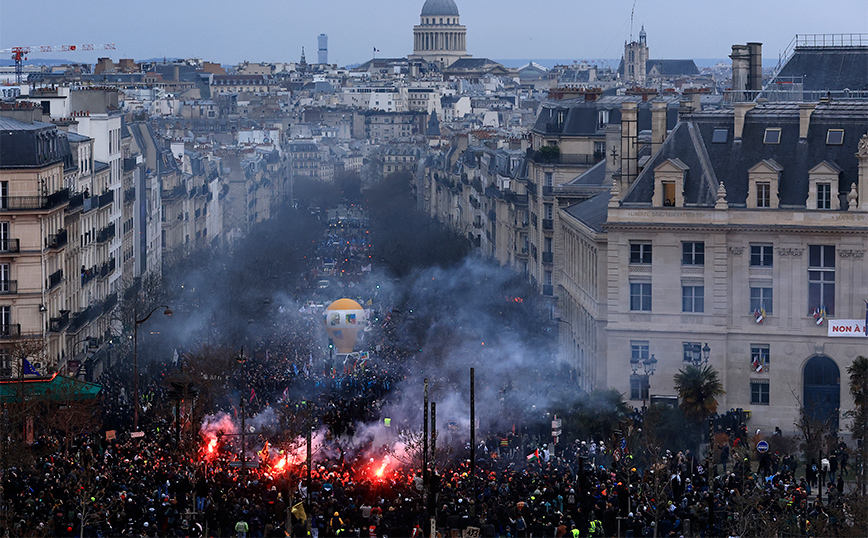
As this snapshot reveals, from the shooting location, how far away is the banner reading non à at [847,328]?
63.4m

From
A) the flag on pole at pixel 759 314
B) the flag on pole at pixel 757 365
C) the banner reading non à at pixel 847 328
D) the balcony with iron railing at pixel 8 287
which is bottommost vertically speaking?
the flag on pole at pixel 757 365

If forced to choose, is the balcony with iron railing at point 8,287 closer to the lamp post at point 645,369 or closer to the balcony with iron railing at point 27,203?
the balcony with iron railing at point 27,203

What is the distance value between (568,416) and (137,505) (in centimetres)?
1846

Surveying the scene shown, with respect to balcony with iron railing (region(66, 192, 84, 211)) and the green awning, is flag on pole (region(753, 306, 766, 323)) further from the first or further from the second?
balcony with iron railing (region(66, 192, 84, 211))

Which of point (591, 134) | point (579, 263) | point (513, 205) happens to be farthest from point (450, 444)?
point (513, 205)

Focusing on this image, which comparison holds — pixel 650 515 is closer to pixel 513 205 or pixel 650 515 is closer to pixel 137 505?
pixel 137 505

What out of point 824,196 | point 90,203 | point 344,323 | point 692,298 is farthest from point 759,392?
point 90,203

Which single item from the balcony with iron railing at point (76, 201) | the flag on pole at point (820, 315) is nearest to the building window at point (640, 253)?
the flag on pole at point (820, 315)

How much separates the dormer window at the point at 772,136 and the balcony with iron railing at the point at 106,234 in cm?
3152

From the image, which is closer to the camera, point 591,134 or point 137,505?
point 137,505

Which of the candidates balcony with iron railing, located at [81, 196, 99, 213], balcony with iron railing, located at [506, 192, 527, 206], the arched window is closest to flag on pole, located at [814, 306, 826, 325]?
the arched window

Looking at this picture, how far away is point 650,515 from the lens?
4606cm

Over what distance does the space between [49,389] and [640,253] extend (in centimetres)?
2028

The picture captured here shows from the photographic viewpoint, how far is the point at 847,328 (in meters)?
63.6
